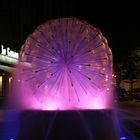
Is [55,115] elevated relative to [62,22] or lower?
lower

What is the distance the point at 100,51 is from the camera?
959cm

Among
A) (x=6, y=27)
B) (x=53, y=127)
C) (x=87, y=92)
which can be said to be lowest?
(x=53, y=127)

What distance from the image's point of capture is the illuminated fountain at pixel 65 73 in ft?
30.3

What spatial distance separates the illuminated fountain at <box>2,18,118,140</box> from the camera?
9.23m

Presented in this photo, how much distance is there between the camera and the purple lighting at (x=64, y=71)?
A: 30.4ft

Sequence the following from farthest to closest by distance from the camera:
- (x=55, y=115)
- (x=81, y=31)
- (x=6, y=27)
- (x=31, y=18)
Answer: (x=31, y=18) → (x=6, y=27) → (x=81, y=31) → (x=55, y=115)

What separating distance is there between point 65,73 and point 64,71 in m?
0.04

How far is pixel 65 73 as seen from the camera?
9.27m

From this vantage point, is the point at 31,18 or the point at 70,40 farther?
the point at 31,18

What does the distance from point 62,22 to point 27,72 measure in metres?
1.13

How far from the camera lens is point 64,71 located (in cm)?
929

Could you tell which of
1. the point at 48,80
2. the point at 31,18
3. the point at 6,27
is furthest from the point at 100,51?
the point at 31,18

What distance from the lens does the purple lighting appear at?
364 inches

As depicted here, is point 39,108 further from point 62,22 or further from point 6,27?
point 6,27
